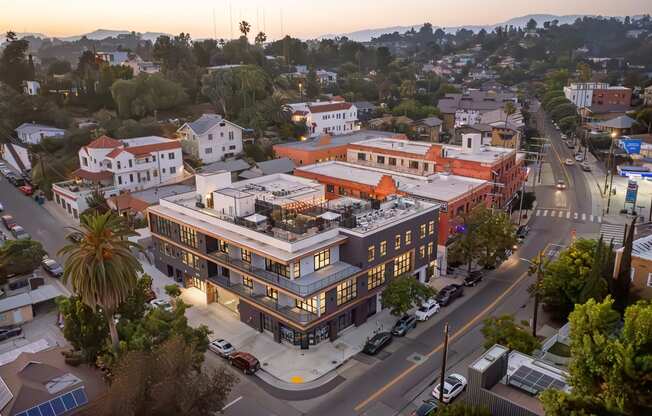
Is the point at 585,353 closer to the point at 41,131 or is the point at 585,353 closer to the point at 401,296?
the point at 401,296

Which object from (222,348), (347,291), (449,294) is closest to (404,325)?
(347,291)

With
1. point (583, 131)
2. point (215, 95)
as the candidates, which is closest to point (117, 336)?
point (215, 95)

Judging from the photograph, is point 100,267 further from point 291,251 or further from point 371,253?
point 371,253

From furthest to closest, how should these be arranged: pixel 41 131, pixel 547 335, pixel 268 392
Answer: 1. pixel 41 131
2. pixel 547 335
3. pixel 268 392

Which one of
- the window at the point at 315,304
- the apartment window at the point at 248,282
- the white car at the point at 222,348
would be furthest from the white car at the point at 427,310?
the white car at the point at 222,348

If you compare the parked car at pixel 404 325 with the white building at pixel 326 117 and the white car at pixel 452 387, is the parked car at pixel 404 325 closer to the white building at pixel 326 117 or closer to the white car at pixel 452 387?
the white car at pixel 452 387

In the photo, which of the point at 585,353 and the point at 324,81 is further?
the point at 324,81

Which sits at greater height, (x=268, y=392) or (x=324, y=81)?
(x=324, y=81)
